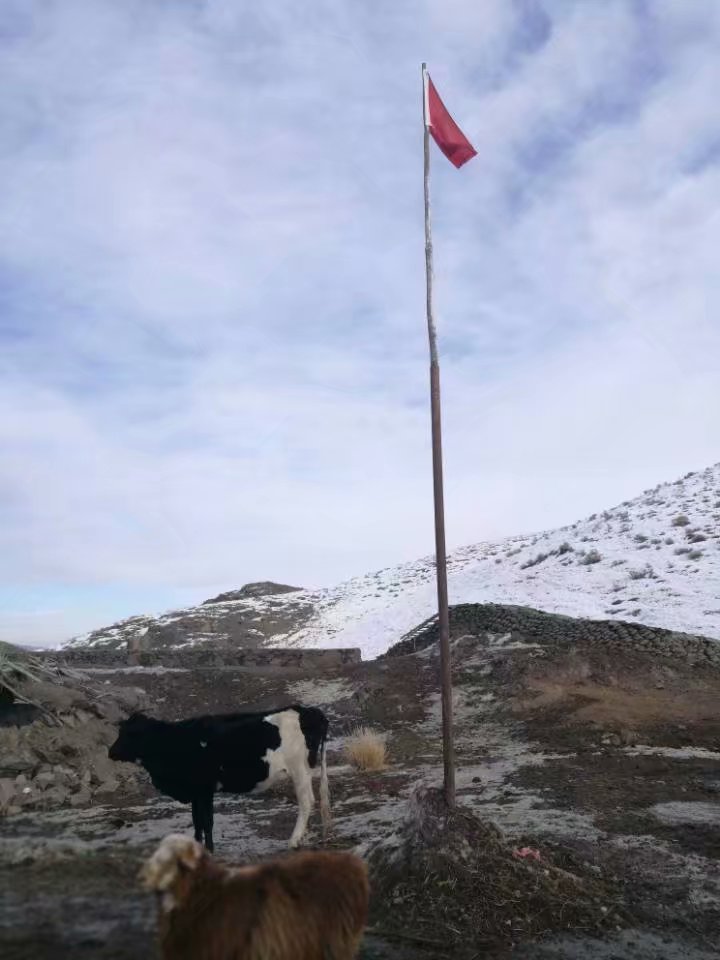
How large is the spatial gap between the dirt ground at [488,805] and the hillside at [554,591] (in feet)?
25.7

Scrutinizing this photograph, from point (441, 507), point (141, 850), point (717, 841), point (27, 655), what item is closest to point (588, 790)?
point (717, 841)

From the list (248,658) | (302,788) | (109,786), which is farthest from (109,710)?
(248,658)

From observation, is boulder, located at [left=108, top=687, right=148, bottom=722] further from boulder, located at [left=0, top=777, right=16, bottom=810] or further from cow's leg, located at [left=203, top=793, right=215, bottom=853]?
cow's leg, located at [left=203, top=793, right=215, bottom=853]

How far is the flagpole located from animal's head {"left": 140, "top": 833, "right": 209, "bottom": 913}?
4.85 meters

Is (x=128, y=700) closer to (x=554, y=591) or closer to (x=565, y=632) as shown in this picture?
(x=565, y=632)

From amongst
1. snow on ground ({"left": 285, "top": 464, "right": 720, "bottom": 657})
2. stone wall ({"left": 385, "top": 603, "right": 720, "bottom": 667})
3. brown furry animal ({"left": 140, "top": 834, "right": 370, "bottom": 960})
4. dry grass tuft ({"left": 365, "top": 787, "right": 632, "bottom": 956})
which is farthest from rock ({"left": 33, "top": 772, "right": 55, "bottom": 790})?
snow on ground ({"left": 285, "top": 464, "right": 720, "bottom": 657})

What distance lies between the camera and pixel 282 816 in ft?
36.8

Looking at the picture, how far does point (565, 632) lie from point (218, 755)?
60.6 ft

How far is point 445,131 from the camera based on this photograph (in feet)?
32.0

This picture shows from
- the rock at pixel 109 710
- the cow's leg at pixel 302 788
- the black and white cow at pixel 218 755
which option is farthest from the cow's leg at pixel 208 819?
the rock at pixel 109 710

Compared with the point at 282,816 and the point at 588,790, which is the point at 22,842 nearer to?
the point at 282,816

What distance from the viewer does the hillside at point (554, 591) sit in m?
29.6

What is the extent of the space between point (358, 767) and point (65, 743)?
519cm

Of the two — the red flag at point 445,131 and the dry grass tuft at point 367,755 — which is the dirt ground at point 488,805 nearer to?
the dry grass tuft at point 367,755
